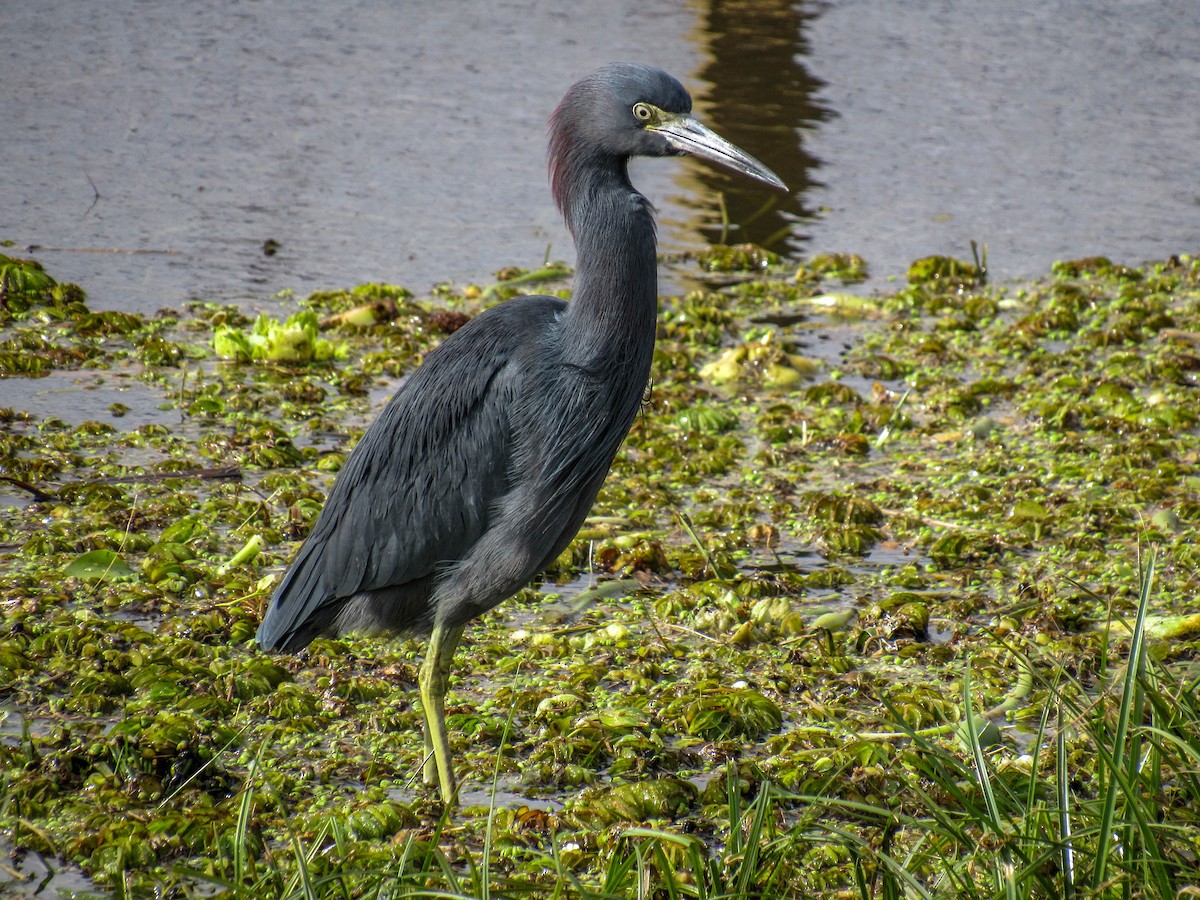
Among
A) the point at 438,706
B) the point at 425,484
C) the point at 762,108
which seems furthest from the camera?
the point at 762,108

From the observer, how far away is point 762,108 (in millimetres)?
9766

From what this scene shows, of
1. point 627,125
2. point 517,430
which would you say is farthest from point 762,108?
point 517,430

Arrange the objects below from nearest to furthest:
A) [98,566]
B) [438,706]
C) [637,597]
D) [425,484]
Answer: [438,706] < [425,484] < [98,566] < [637,597]

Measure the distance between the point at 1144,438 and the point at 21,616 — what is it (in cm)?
455

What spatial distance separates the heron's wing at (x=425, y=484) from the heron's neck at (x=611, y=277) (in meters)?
0.16

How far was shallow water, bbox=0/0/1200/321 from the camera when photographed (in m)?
7.43

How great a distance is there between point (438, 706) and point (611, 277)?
1.25 m

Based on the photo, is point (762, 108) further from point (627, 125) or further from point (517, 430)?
point (517, 430)

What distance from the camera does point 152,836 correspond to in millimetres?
3049

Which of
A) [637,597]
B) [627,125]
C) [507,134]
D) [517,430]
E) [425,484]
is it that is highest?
[627,125]

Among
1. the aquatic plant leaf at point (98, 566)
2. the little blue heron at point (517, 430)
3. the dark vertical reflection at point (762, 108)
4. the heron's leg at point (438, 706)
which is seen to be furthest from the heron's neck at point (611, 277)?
the dark vertical reflection at point (762, 108)

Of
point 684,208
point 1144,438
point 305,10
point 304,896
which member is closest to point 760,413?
point 1144,438

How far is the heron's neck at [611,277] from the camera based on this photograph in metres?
3.54

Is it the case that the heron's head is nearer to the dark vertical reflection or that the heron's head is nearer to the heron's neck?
the heron's neck
